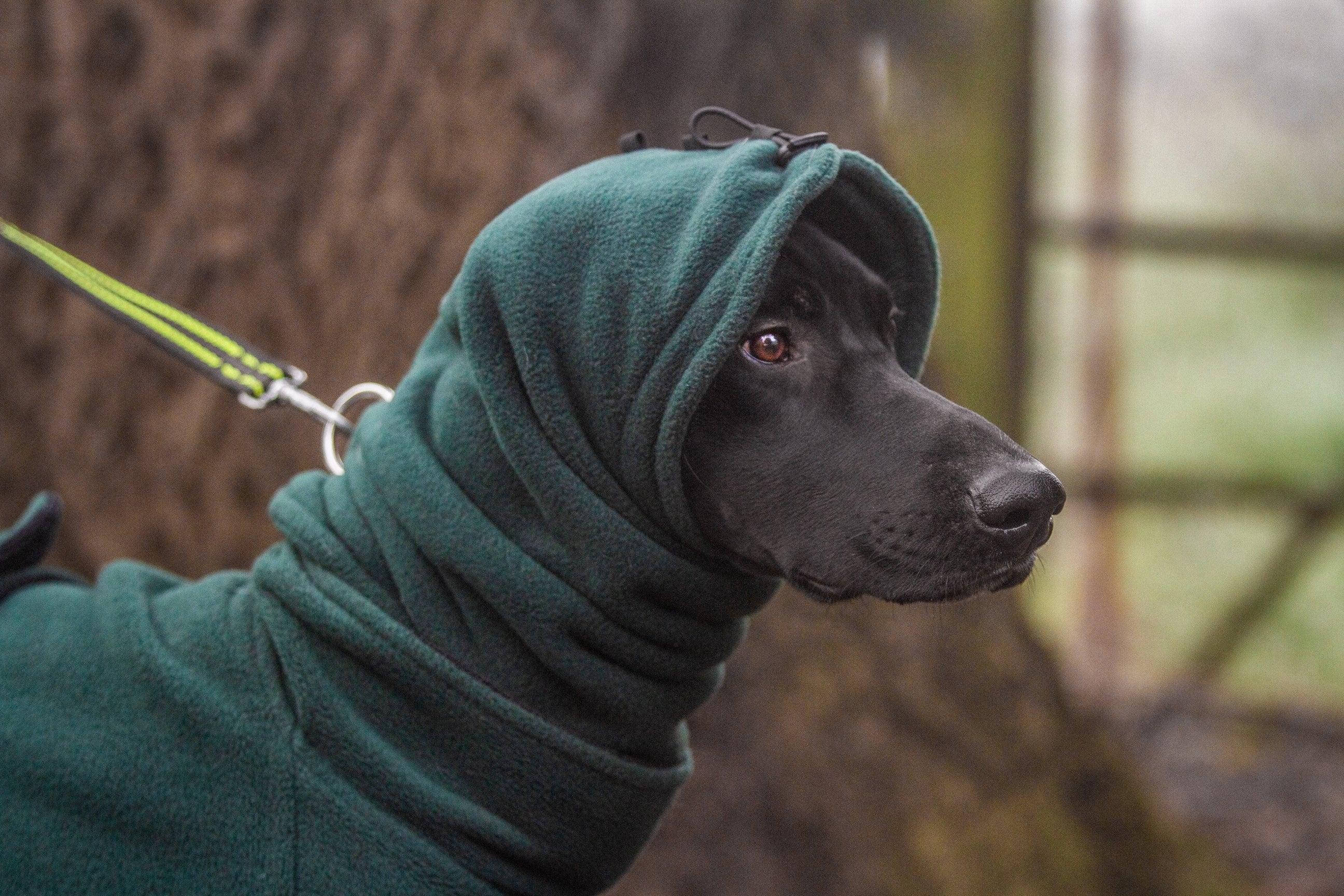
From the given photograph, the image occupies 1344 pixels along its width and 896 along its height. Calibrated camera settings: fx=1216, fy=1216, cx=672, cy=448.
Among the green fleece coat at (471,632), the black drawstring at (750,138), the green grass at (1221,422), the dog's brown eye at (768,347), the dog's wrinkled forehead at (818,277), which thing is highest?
the black drawstring at (750,138)

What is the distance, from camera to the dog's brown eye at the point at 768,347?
4.67 ft

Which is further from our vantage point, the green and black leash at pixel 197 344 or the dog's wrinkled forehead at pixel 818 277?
the green and black leash at pixel 197 344

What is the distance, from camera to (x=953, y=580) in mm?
1352

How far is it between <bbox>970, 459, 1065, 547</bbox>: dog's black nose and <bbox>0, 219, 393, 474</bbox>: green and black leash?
0.84m

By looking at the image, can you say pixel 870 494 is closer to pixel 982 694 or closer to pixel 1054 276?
pixel 982 694

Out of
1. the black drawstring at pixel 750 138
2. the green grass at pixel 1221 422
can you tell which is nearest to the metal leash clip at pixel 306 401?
the black drawstring at pixel 750 138

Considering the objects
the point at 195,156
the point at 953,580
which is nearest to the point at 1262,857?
the point at 953,580

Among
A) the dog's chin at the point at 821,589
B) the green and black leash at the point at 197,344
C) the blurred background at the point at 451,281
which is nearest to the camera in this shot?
the dog's chin at the point at 821,589

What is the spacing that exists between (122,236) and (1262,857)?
3515 millimetres

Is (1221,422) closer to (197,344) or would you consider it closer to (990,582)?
(990,582)

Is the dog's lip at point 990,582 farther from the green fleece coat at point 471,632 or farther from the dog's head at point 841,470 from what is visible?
the green fleece coat at point 471,632

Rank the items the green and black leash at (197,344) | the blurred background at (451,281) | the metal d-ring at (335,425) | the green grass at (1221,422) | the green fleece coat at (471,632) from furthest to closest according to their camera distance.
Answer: the green grass at (1221,422) < the blurred background at (451,281) < the green and black leash at (197,344) < the metal d-ring at (335,425) < the green fleece coat at (471,632)

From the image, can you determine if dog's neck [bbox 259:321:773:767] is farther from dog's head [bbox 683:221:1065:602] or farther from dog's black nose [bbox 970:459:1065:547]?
dog's black nose [bbox 970:459:1065:547]

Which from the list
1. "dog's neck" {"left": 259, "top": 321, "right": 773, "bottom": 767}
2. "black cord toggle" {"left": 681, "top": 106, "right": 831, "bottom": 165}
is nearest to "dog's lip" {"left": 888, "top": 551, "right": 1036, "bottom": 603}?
"dog's neck" {"left": 259, "top": 321, "right": 773, "bottom": 767}
